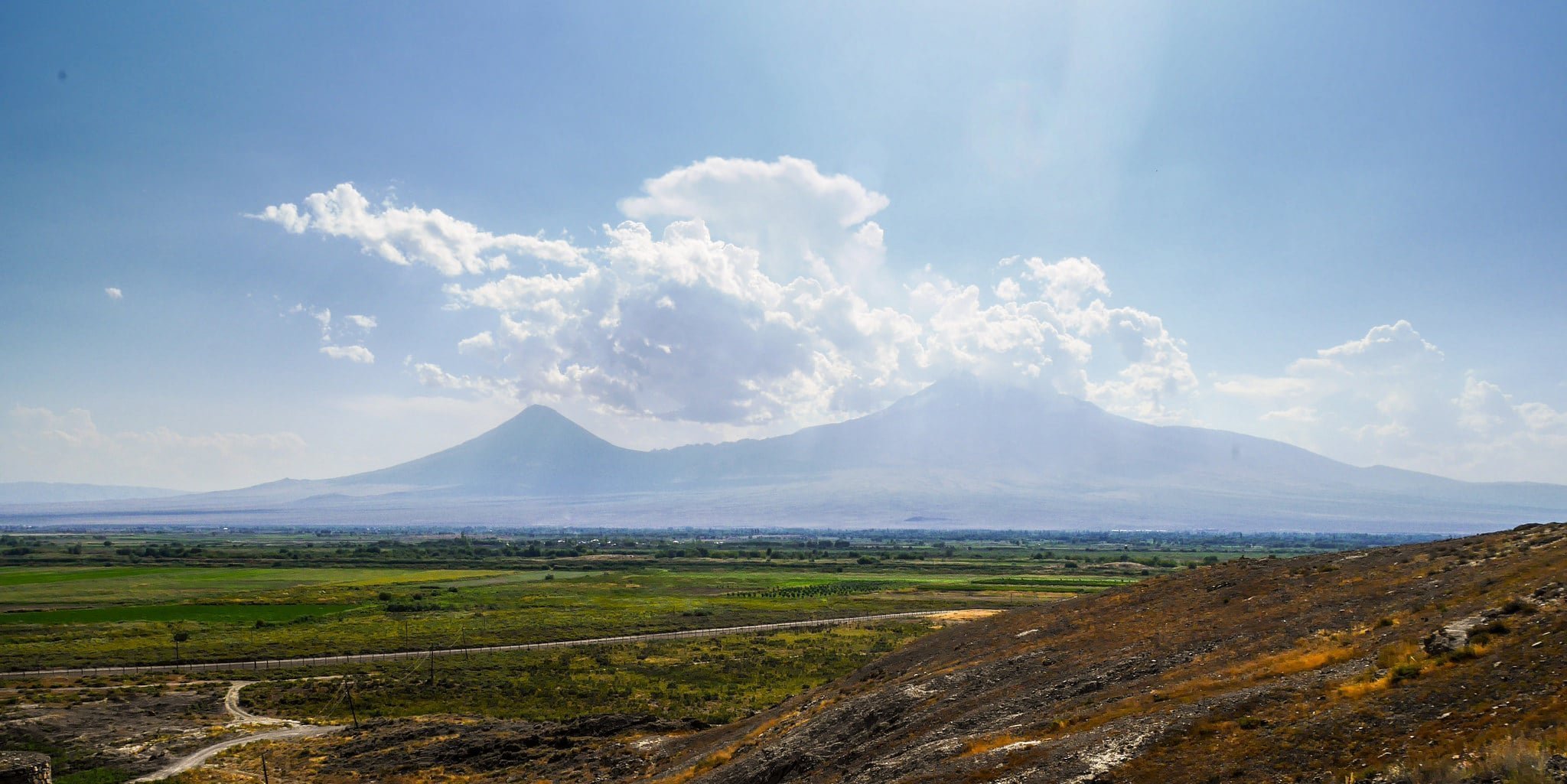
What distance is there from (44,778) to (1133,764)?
4018cm

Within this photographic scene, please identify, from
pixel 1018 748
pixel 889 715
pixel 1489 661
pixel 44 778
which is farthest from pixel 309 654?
pixel 1489 661

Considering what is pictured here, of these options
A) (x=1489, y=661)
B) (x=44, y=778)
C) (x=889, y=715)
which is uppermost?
(x=1489, y=661)

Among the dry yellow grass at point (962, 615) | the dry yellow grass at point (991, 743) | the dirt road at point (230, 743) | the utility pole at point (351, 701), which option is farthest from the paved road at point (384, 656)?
the dry yellow grass at point (991, 743)

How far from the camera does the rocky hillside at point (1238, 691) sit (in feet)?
43.5

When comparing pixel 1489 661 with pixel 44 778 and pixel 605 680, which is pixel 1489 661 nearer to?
pixel 44 778

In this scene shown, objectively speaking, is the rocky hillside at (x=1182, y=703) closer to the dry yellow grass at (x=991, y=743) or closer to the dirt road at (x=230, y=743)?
the dry yellow grass at (x=991, y=743)

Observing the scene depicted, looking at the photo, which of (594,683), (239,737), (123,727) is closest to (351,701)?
(239,737)

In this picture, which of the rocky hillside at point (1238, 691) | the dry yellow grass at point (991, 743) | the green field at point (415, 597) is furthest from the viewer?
the green field at point (415, 597)

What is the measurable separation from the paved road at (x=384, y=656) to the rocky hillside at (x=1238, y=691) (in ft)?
144

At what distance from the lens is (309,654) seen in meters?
67.2

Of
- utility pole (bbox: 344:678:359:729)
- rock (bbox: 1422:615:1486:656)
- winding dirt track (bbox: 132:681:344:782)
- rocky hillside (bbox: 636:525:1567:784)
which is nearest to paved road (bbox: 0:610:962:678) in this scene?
utility pole (bbox: 344:678:359:729)

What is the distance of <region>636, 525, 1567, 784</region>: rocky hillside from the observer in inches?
523

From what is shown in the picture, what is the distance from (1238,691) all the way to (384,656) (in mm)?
70287

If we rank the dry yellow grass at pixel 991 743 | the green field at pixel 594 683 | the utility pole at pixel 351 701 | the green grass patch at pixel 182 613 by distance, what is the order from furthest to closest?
1. the green grass patch at pixel 182 613
2. the green field at pixel 594 683
3. the utility pole at pixel 351 701
4. the dry yellow grass at pixel 991 743
